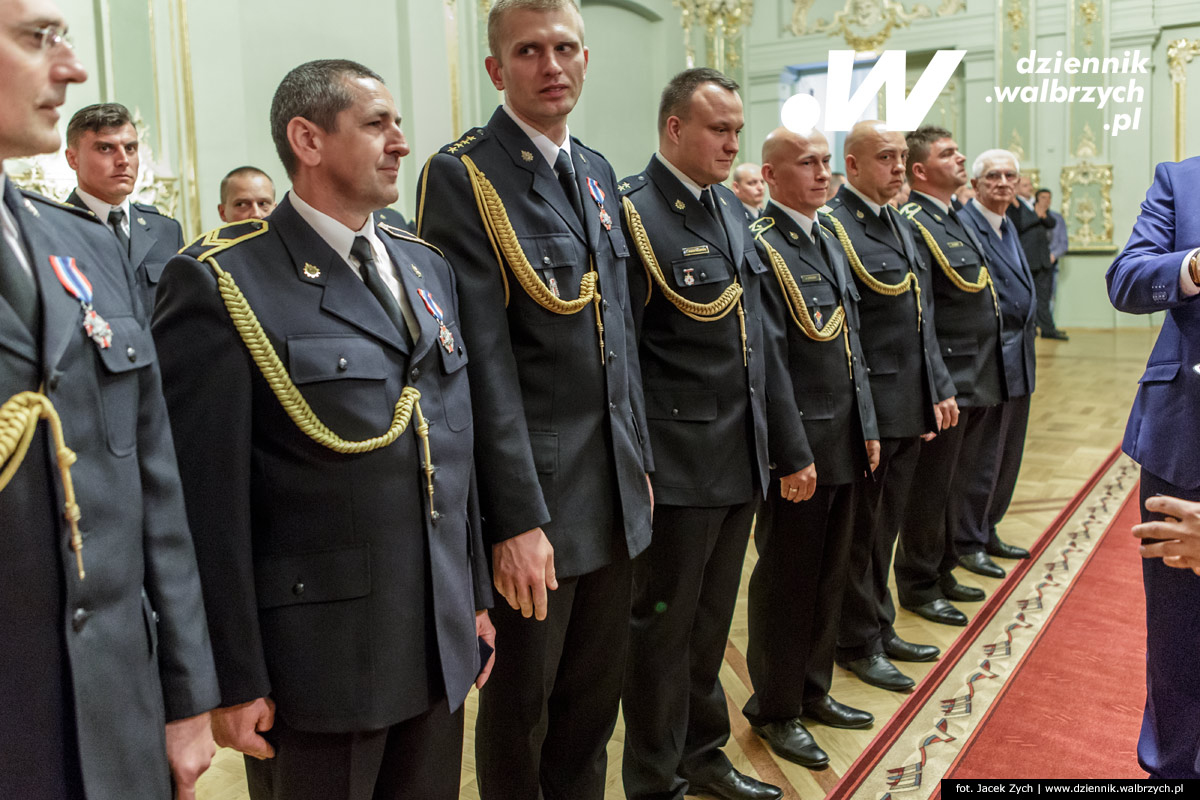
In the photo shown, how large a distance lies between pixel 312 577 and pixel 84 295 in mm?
443

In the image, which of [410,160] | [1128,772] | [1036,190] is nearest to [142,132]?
[410,160]

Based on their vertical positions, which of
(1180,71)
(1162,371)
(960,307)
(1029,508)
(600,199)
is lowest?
(1029,508)

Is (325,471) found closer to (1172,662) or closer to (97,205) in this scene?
(1172,662)

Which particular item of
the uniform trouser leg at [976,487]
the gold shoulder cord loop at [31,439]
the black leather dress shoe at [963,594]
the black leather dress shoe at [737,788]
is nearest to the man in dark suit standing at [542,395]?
the black leather dress shoe at [737,788]

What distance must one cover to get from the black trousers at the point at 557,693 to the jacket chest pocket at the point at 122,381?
32.2 inches

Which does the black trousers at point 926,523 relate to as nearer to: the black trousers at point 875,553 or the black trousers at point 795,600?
the black trousers at point 875,553

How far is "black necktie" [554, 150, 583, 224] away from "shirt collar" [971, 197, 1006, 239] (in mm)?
2449

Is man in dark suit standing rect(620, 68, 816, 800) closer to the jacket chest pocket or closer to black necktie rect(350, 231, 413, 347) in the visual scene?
black necktie rect(350, 231, 413, 347)

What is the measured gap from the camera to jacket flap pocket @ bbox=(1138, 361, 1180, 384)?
184cm

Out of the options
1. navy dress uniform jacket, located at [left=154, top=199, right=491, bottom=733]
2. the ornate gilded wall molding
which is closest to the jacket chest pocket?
navy dress uniform jacket, located at [left=154, top=199, right=491, bottom=733]

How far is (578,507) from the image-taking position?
1.74 metres

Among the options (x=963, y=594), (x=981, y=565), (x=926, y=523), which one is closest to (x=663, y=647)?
(x=926, y=523)

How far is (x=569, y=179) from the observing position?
1.79 meters

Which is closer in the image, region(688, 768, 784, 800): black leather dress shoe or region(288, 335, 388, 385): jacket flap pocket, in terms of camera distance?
region(288, 335, 388, 385): jacket flap pocket
